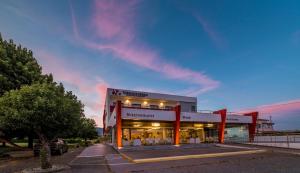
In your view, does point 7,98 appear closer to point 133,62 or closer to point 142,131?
point 133,62

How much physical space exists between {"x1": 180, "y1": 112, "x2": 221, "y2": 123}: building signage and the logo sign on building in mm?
2227

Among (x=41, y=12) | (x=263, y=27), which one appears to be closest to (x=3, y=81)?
(x=41, y=12)

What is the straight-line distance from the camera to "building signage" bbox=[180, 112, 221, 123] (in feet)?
102

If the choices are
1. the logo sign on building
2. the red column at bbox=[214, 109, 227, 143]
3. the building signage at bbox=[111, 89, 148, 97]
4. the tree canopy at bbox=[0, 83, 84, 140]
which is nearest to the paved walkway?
the tree canopy at bbox=[0, 83, 84, 140]

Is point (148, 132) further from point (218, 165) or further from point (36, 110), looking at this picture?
point (36, 110)

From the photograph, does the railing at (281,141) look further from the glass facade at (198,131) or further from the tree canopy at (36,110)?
the tree canopy at (36,110)

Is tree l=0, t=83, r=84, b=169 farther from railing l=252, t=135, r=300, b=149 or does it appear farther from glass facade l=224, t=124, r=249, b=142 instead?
glass facade l=224, t=124, r=249, b=142

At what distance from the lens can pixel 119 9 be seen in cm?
1911

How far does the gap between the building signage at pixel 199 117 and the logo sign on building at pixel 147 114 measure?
7.31 feet

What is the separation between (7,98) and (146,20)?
584 inches

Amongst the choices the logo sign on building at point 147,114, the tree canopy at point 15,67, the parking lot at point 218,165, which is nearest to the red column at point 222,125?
the logo sign on building at point 147,114

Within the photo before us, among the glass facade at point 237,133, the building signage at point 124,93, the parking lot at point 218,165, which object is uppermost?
the building signage at point 124,93

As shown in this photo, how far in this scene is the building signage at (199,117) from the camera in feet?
102

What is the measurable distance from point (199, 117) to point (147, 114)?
898 cm
